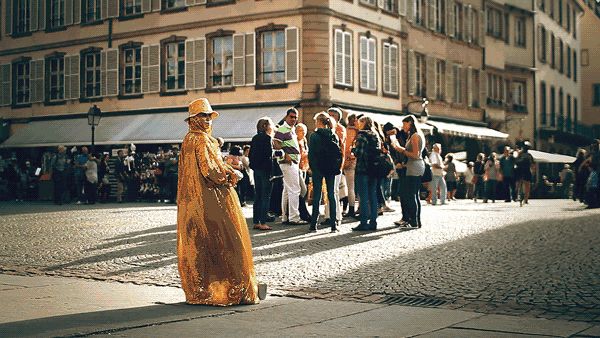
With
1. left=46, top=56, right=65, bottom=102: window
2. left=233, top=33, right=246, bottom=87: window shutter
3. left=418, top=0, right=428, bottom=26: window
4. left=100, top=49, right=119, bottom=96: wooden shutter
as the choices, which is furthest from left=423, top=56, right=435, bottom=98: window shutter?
left=46, top=56, right=65, bottom=102: window

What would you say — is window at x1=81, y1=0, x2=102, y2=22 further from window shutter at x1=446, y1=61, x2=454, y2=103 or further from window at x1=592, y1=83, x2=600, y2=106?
window at x1=592, y1=83, x2=600, y2=106

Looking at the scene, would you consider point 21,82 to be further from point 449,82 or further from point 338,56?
point 449,82

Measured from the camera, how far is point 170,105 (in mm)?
35469

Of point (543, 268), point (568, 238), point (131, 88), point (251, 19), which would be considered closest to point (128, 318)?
point (543, 268)

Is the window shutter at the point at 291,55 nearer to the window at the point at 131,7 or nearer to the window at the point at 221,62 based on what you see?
the window at the point at 221,62

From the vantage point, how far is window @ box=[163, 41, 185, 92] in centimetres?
3541

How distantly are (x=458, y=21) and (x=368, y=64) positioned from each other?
1055 centimetres

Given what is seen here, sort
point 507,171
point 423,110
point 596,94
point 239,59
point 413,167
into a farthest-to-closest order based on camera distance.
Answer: point 596,94
point 423,110
point 239,59
point 507,171
point 413,167

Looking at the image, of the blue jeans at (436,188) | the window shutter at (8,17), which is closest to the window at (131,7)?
the window shutter at (8,17)

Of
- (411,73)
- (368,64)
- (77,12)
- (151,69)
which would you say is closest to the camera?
(368,64)

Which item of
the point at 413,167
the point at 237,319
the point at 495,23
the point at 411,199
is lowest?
the point at 237,319

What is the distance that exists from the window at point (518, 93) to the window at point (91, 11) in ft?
79.7

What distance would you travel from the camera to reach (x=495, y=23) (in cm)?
4888

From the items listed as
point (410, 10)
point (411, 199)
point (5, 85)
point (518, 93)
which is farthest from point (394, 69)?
point (411, 199)
